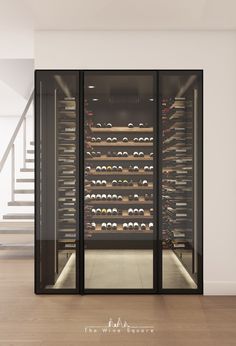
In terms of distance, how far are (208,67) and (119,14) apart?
1133 mm

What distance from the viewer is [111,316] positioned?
14.1 feet

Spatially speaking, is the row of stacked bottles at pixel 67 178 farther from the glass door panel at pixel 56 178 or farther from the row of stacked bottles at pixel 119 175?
the row of stacked bottles at pixel 119 175

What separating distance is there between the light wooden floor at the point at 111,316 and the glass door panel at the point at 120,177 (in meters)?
0.33

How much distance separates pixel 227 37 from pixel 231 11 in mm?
595

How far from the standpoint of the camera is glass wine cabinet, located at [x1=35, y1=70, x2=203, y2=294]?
5016mm

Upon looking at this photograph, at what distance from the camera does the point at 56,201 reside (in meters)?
5.04

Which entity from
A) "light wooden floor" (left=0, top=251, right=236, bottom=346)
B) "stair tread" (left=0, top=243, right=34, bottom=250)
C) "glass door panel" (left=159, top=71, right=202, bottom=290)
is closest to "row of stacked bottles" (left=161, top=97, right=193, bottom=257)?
"glass door panel" (left=159, top=71, right=202, bottom=290)

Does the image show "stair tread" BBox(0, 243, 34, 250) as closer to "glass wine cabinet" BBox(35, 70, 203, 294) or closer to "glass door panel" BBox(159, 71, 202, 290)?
"glass wine cabinet" BBox(35, 70, 203, 294)

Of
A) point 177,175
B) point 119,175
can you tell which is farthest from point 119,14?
point 177,175

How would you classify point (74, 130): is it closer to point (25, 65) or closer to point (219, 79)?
point (219, 79)

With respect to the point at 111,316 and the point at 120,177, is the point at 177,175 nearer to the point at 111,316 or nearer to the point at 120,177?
the point at 120,177

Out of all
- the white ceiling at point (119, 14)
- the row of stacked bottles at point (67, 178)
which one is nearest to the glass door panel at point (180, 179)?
the white ceiling at point (119, 14)

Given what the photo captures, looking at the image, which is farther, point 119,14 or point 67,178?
point 67,178

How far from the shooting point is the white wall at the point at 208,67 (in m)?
4.98
